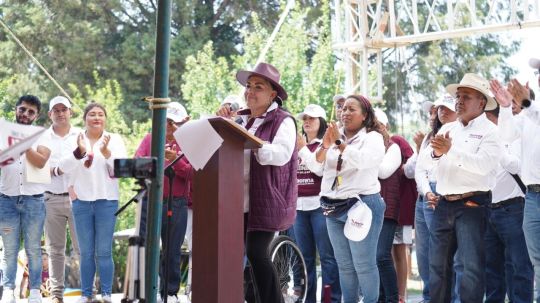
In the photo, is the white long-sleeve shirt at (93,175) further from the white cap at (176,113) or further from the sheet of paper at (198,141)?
the sheet of paper at (198,141)

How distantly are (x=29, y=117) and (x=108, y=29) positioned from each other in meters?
20.2

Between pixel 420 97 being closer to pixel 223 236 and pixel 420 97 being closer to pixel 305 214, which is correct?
pixel 305 214

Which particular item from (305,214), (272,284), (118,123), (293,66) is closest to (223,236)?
(272,284)

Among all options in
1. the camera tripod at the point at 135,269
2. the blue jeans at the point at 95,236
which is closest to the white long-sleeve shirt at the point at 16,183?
the blue jeans at the point at 95,236

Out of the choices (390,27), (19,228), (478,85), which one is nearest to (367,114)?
(478,85)

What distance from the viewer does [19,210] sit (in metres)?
7.28

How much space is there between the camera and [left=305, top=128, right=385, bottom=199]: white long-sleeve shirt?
20.9 feet

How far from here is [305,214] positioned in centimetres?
769

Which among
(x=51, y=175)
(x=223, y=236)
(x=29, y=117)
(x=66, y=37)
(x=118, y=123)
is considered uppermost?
(x=66, y=37)

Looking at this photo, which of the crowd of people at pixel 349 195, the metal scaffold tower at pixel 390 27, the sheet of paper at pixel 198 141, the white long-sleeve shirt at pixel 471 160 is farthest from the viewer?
the metal scaffold tower at pixel 390 27

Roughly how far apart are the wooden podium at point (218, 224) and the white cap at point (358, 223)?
4.85 ft

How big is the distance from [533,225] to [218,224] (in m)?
2.25

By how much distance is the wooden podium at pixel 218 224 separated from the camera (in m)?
4.86

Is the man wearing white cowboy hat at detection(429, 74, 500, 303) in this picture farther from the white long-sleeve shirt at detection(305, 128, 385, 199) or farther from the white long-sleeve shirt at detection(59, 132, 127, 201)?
the white long-sleeve shirt at detection(59, 132, 127, 201)
